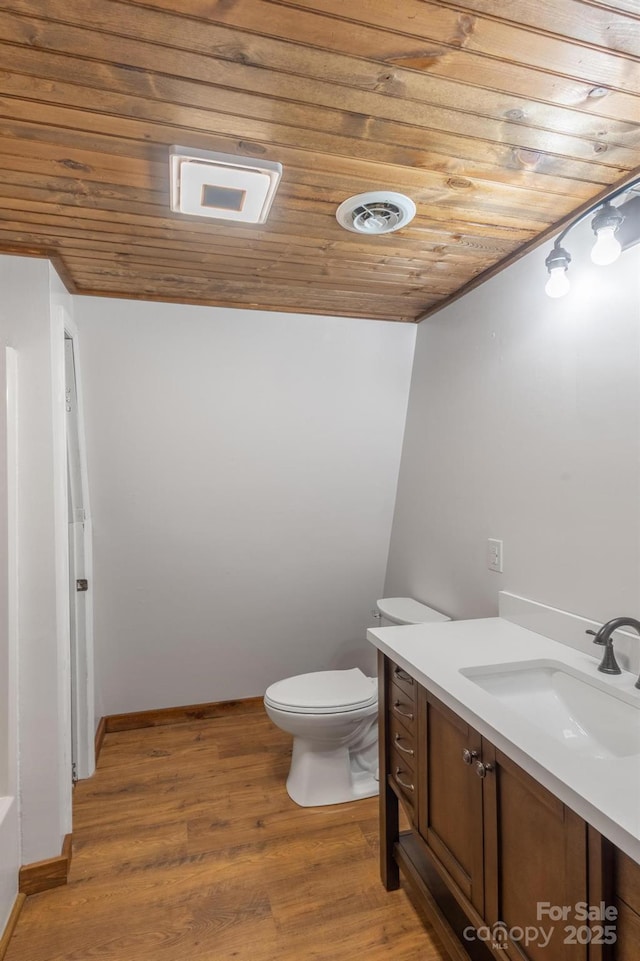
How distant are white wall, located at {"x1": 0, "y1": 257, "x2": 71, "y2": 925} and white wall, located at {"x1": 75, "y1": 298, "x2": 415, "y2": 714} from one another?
0.50 m

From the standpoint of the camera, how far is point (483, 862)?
1220 mm

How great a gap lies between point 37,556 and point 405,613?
1.63 meters

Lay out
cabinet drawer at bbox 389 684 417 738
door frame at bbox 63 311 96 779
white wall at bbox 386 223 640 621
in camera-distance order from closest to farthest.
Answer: white wall at bbox 386 223 640 621 → cabinet drawer at bbox 389 684 417 738 → door frame at bbox 63 311 96 779

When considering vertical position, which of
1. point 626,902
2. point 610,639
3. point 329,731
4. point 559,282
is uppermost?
point 559,282

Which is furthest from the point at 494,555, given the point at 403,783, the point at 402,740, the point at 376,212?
the point at 376,212

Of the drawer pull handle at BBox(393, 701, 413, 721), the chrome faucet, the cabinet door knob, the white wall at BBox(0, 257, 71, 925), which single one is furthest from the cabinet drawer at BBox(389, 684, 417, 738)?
the white wall at BBox(0, 257, 71, 925)

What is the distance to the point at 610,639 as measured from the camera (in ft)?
4.47

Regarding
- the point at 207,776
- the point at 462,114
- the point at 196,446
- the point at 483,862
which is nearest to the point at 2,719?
the point at 207,776

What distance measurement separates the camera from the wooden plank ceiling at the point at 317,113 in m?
0.94

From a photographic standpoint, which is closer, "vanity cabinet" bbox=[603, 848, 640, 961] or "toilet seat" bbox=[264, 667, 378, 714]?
"vanity cabinet" bbox=[603, 848, 640, 961]

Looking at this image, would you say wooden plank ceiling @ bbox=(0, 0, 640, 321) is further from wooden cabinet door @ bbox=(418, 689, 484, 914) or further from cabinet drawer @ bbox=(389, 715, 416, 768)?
cabinet drawer @ bbox=(389, 715, 416, 768)

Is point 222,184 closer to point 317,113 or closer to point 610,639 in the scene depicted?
point 317,113

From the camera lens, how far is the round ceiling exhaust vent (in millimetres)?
1487

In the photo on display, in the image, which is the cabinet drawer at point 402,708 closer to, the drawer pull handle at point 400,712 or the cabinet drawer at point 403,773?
the drawer pull handle at point 400,712
